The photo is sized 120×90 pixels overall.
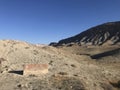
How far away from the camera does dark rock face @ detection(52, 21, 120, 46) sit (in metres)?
126

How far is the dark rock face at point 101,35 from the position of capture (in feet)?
413

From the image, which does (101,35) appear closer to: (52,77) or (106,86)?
(52,77)

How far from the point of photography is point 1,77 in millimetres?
27469

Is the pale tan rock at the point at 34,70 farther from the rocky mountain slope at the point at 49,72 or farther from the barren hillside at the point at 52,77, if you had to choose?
the barren hillside at the point at 52,77

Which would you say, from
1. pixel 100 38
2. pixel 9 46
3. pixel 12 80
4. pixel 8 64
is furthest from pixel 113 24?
pixel 12 80

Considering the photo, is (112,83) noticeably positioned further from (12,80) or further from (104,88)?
(12,80)

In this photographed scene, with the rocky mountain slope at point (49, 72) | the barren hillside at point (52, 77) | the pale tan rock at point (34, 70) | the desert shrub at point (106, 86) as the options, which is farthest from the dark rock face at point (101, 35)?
the desert shrub at point (106, 86)

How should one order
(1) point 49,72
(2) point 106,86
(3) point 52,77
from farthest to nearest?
(1) point 49,72
(3) point 52,77
(2) point 106,86

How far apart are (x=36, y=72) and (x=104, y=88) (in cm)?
900

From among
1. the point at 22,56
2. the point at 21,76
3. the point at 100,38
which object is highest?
the point at 100,38

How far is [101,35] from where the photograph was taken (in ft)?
449

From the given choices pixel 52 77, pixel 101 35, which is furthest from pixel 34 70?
pixel 101 35

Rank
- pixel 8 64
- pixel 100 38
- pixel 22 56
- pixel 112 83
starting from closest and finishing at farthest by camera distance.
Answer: pixel 112 83, pixel 8 64, pixel 22 56, pixel 100 38

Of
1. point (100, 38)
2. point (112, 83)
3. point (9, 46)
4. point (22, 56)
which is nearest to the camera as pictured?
point (112, 83)
